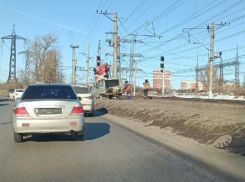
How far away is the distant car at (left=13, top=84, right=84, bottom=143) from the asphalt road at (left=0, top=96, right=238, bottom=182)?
0.50 m

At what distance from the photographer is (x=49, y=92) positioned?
9.64 meters

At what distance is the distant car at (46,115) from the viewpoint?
8727mm

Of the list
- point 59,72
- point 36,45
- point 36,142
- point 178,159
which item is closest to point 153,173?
point 178,159

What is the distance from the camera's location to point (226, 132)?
936cm

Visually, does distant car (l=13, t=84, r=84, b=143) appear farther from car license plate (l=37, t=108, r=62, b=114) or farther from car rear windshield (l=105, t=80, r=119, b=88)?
car rear windshield (l=105, t=80, r=119, b=88)

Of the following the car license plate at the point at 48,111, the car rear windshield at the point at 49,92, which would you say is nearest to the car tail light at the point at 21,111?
the car license plate at the point at 48,111

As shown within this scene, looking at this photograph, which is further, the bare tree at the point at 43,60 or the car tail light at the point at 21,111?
the bare tree at the point at 43,60

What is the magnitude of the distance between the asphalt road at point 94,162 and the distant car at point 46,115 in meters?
0.50

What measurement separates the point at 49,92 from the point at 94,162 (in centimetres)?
329

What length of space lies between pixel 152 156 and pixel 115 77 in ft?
101

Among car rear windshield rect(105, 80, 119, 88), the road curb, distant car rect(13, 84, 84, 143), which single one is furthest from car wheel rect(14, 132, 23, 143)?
car rear windshield rect(105, 80, 119, 88)

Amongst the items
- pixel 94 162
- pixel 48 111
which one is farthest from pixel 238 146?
pixel 48 111

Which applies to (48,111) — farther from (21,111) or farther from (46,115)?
(21,111)

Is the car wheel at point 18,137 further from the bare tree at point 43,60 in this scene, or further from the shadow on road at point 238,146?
the bare tree at point 43,60
